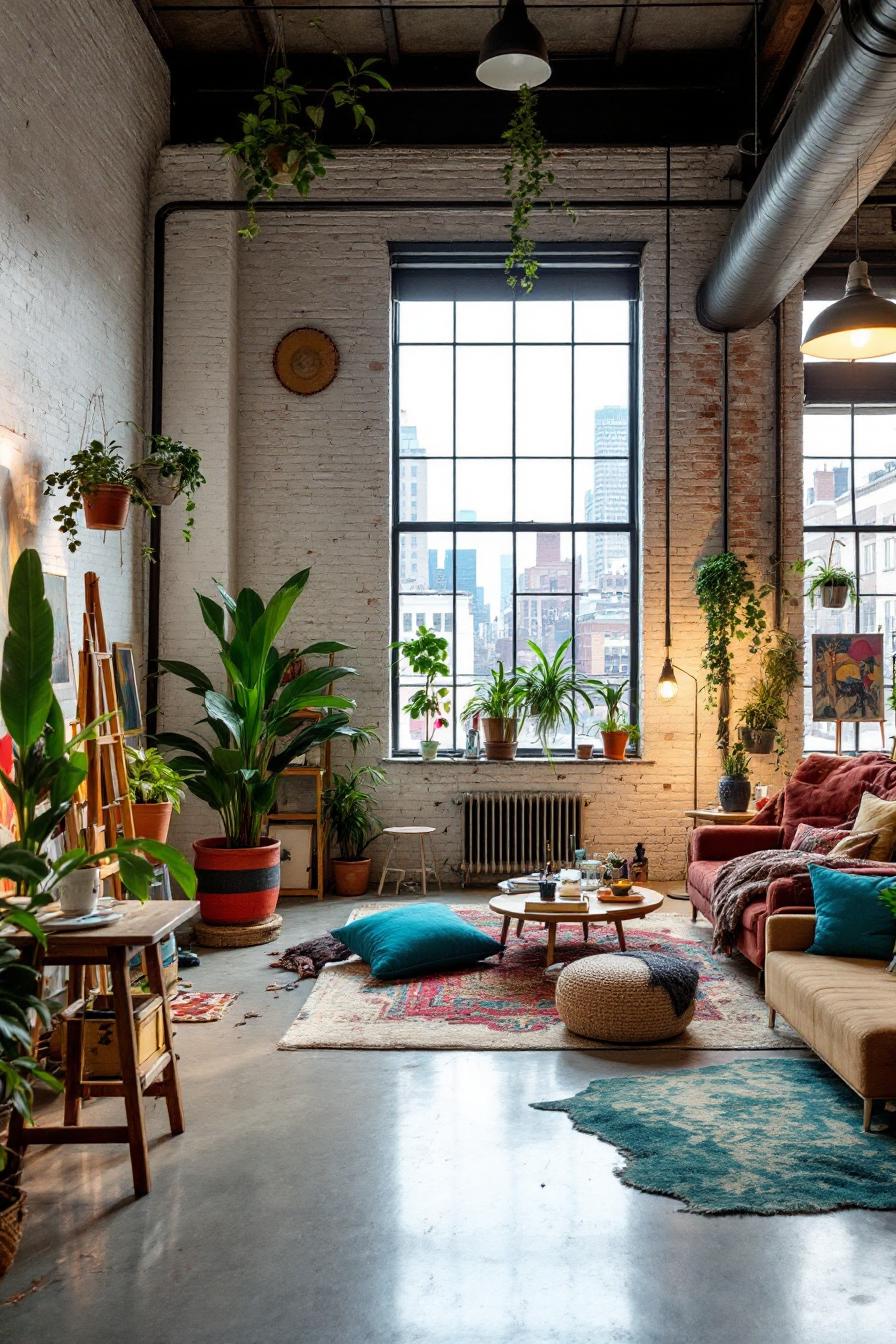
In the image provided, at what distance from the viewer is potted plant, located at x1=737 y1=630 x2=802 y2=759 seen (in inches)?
307

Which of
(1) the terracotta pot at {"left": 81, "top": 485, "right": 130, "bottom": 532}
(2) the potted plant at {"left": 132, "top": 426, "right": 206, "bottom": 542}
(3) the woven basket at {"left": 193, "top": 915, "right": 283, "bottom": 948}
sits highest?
(2) the potted plant at {"left": 132, "top": 426, "right": 206, "bottom": 542}

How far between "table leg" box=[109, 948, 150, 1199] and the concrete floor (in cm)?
9

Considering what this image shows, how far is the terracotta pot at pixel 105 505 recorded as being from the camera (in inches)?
221

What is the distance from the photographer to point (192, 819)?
779cm

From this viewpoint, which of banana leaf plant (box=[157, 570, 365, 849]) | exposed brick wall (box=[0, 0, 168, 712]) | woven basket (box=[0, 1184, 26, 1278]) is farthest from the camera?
banana leaf plant (box=[157, 570, 365, 849])

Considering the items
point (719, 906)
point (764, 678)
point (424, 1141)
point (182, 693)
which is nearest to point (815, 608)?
point (764, 678)

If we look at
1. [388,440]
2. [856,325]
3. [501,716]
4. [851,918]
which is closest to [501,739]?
[501,716]

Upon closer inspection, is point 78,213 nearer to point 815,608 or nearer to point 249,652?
point 249,652

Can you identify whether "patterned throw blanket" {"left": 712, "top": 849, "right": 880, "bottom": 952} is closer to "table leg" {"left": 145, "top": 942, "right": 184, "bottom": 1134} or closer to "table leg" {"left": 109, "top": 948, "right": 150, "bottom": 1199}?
"table leg" {"left": 145, "top": 942, "right": 184, "bottom": 1134}

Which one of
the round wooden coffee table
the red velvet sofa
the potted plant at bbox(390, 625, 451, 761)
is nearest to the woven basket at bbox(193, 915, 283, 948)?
the round wooden coffee table

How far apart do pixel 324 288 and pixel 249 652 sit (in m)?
3.14


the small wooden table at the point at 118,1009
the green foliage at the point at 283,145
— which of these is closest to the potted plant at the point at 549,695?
the green foliage at the point at 283,145

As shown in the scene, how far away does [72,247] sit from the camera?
6.05 meters

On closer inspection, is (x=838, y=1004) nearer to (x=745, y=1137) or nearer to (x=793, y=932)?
(x=745, y=1137)
